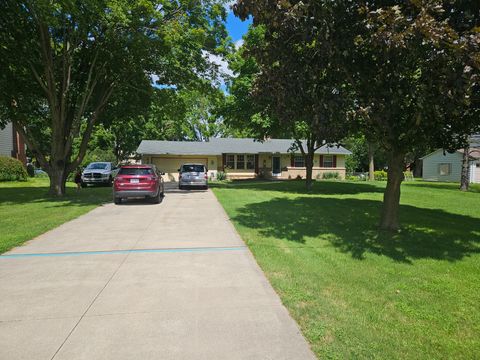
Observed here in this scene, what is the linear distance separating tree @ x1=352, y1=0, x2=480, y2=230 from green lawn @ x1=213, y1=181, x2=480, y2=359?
1.66 metres

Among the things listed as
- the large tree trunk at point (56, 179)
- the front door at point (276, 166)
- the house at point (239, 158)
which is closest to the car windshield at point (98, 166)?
the house at point (239, 158)

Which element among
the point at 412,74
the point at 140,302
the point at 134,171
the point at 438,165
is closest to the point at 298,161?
the point at 438,165

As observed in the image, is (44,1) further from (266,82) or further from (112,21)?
(266,82)

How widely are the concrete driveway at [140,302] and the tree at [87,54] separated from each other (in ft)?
33.5

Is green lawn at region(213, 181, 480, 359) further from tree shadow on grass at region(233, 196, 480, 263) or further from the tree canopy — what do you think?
the tree canopy

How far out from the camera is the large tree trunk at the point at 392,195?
9.08 m

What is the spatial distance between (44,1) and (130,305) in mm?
12257

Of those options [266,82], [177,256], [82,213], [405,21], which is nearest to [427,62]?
[405,21]

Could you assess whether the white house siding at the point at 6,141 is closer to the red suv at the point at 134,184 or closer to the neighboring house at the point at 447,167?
the red suv at the point at 134,184

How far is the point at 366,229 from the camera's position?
9422 millimetres

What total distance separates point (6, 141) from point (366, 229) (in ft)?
113

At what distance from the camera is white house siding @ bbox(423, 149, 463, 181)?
37.2 m

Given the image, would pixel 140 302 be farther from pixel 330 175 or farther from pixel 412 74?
pixel 330 175

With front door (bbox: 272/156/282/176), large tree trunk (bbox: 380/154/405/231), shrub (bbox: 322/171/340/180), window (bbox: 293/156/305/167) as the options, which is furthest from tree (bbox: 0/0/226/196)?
shrub (bbox: 322/171/340/180)
